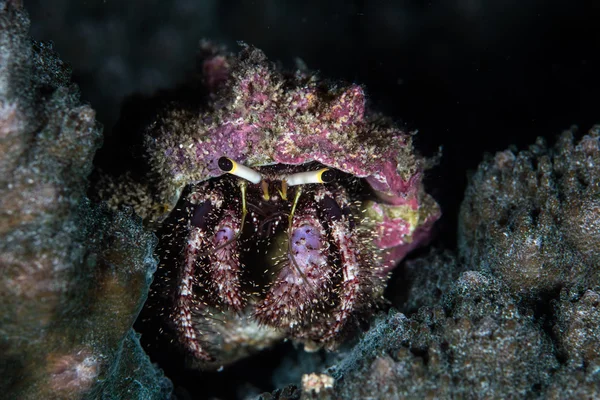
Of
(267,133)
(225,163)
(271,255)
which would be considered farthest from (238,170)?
(271,255)

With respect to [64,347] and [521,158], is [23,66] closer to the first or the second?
[64,347]

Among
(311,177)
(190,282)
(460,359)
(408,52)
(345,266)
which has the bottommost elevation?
(190,282)

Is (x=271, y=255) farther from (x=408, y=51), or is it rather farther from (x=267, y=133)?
(x=408, y=51)

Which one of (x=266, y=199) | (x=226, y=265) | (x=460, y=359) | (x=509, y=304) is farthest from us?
(x=266, y=199)

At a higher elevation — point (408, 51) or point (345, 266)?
point (408, 51)

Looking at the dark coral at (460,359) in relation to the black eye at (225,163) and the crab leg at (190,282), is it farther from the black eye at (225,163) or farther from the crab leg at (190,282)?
the black eye at (225,163)

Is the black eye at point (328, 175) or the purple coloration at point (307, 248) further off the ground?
the black eye at point (328, 175)

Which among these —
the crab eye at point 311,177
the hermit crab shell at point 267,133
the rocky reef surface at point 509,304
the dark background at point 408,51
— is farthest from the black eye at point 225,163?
the rocky reef surface at point 509,304
